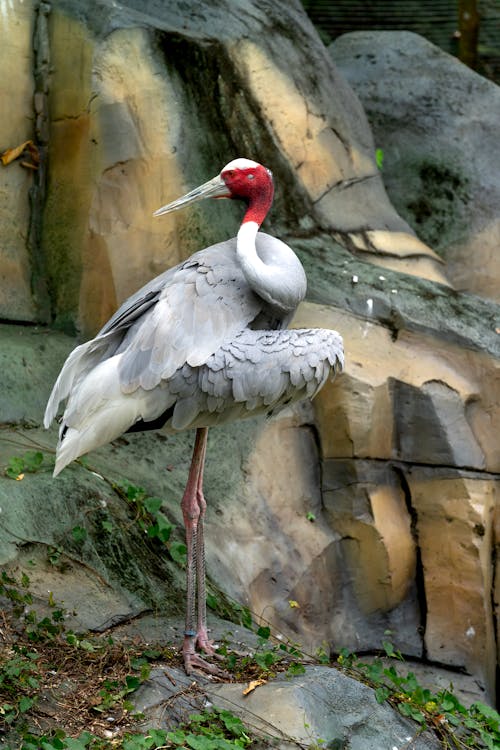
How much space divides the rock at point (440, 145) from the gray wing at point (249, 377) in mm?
3319

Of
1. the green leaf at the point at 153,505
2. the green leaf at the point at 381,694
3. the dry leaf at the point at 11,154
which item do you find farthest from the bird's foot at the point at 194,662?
the dry leaf at the point at 11,154

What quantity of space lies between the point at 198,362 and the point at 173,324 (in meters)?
0.21

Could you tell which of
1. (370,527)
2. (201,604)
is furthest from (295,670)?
(370,527)

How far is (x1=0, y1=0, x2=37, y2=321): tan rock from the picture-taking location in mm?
6195

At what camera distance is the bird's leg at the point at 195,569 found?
441 centimetres

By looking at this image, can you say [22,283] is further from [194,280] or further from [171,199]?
[194,280]

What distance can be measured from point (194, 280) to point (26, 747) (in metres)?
1.89

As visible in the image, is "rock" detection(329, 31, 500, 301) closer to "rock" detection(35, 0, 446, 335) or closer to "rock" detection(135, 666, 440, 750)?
"rock" detection(35, 0, 446, 335)

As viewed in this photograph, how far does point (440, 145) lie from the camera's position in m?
7.86

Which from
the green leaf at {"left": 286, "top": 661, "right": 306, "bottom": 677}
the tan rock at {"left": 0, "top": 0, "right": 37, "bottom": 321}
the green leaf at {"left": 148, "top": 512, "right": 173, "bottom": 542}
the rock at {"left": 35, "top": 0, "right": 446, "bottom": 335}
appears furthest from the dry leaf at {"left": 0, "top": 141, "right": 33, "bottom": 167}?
the green leaf at {"left": 286, "top": 661, "right": 306, "bottom": 677}

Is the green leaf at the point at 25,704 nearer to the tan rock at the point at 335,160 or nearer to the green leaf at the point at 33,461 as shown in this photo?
the green leaf at the point at 33,461

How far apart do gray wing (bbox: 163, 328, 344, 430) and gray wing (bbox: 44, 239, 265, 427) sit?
63 millimetres

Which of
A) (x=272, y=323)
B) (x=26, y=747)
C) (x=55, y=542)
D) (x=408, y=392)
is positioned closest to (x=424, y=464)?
(x=408, y=392)

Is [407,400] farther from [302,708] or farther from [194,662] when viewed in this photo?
[302,708]
